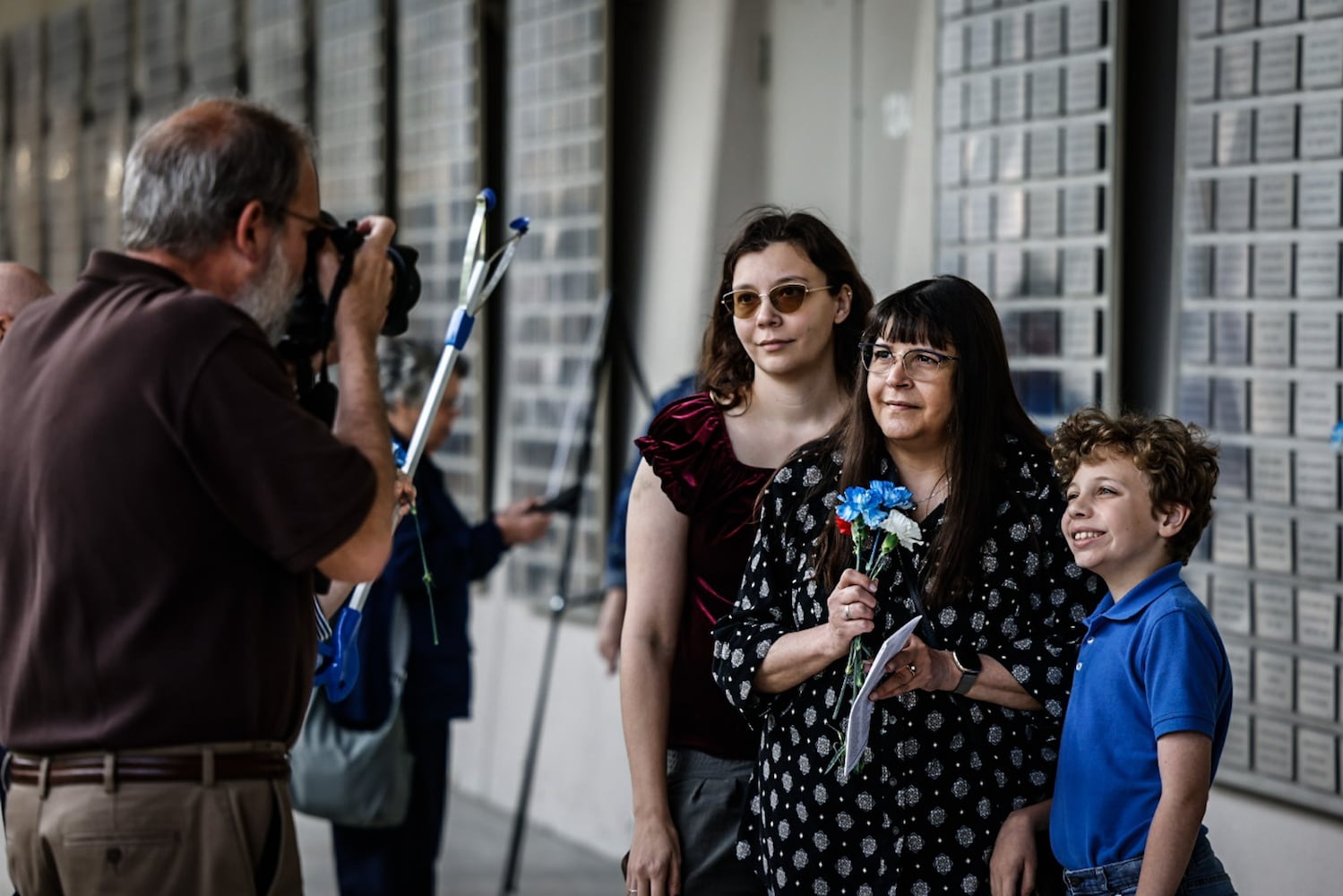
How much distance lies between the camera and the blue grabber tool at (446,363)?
120 inches

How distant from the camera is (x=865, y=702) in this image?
2289 millimetres

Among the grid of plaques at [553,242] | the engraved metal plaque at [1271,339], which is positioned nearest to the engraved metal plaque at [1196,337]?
the engraved metal plaque at [1271,339]

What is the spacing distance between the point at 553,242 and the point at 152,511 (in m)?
4.18

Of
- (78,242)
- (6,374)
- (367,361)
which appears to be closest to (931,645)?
(367,361)

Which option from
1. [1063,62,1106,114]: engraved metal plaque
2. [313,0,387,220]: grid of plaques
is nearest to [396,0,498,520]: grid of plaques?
[313,0,387,220]: grid of plaques

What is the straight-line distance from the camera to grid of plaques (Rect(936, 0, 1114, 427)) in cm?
406

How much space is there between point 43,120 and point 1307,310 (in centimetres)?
901

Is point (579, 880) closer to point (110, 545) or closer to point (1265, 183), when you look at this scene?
point (1265, 183)

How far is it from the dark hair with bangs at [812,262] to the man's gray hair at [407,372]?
147 centimetres

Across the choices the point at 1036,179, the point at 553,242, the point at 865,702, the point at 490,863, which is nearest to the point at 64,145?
the point at 553,242

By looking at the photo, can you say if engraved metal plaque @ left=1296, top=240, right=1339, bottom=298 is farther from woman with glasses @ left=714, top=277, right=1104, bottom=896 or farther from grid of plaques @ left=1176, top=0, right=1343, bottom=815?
woman with glasses @ left=714, top=277, right=1104, bottom=896

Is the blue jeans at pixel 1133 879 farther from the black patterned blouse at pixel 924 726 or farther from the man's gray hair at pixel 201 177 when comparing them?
the man's gray hair at pixel 201 177

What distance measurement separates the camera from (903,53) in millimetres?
4977

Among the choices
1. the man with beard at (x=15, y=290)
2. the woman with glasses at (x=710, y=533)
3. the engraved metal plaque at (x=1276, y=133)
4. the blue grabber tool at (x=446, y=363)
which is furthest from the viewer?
the engraved metal plaque at (x=1276, y=133)
